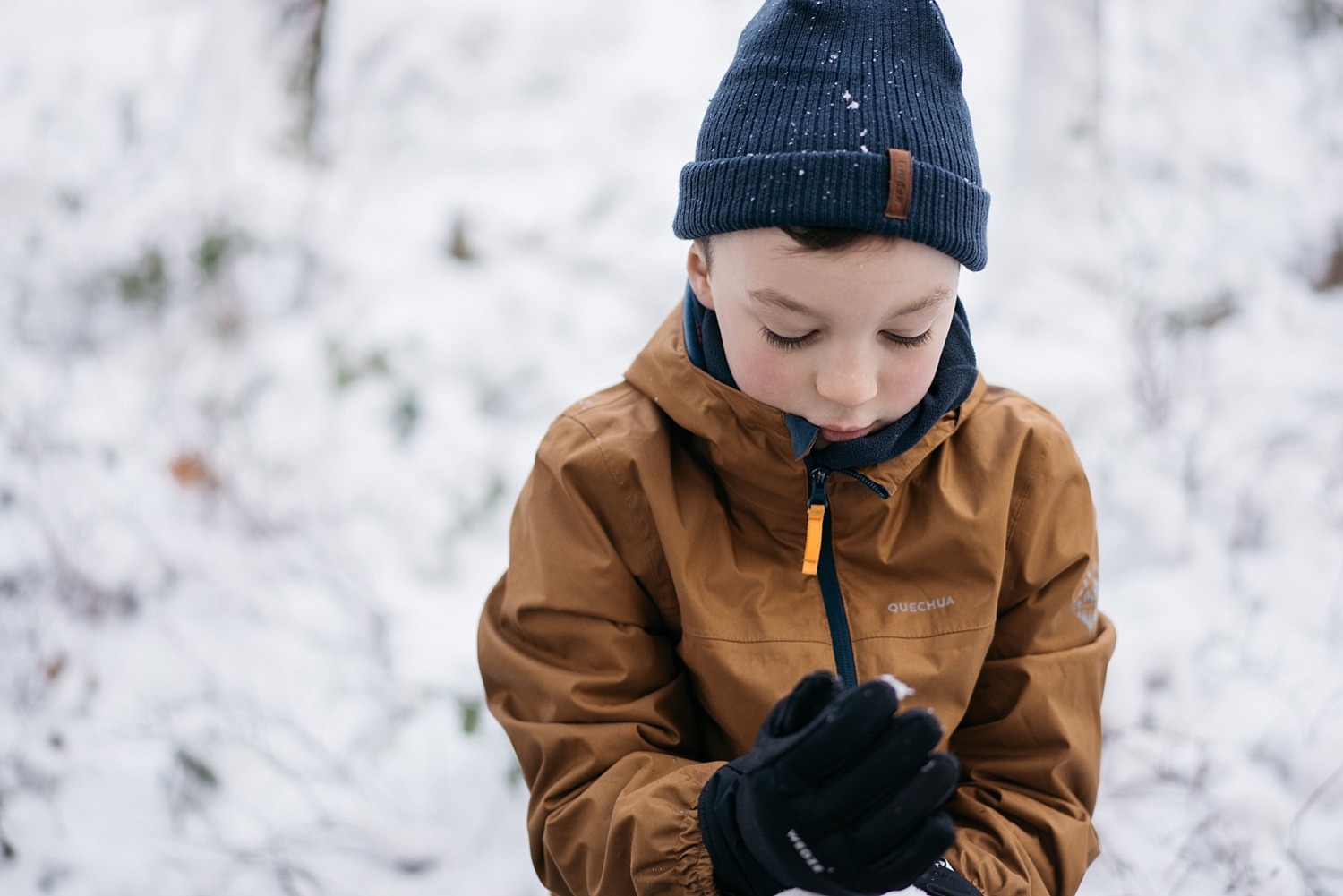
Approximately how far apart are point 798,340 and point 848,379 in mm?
79

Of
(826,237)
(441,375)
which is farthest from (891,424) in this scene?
(441,375)

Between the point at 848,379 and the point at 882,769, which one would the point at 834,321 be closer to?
the point at 848,379

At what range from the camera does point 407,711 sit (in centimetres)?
218

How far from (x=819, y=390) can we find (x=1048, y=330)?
2.18 meters

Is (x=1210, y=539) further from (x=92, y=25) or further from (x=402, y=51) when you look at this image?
(x=92, y=25)

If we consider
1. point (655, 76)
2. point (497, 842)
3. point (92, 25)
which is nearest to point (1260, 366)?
point (497, 842)

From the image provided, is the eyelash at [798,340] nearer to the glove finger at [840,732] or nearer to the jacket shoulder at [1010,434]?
the jacket shoulder at [1010,434]

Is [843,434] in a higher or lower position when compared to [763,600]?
higher

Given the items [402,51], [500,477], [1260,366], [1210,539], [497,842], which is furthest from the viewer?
[402,51]

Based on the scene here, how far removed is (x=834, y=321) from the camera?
1.19 metres

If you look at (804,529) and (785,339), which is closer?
(785,339)

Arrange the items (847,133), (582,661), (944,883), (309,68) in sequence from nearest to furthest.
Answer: (847,133), (944,883), (582,661), (309,68)

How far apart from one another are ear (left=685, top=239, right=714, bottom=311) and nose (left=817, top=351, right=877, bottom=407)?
23 cm

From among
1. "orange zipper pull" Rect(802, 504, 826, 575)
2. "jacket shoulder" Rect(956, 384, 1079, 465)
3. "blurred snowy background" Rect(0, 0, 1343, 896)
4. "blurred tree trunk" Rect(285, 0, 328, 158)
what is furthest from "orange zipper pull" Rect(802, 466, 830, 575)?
"blurred tree trunk" Rect(285, 0, 328, 158)
